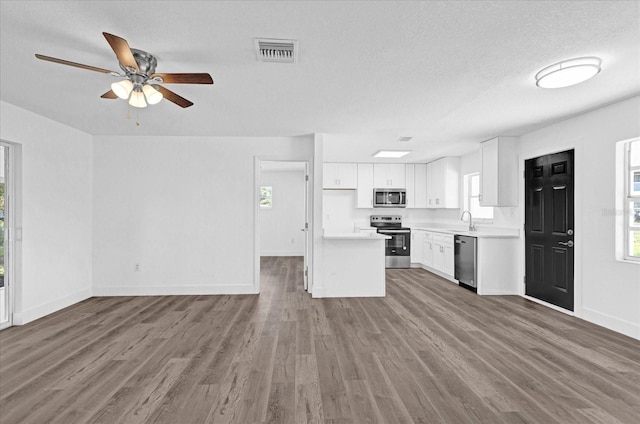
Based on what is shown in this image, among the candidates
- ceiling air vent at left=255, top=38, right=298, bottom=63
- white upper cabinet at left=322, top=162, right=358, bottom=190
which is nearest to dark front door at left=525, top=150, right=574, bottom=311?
white upper cabinet at left=322, top=162, right=358, bottom=190

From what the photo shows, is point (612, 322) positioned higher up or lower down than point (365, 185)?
lower down

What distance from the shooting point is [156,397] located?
7.37ft

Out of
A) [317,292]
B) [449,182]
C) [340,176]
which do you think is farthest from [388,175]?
[317,292]

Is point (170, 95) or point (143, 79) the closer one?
point (143, 79)

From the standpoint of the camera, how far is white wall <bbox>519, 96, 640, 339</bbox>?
11.1 feet

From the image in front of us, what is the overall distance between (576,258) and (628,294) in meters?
0.67

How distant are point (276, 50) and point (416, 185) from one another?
19.6ft

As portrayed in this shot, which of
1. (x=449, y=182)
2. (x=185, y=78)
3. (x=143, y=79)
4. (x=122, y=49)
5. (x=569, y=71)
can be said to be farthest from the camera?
(x=449, y=182)

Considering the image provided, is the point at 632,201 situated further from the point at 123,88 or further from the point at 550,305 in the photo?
the point at 123,88

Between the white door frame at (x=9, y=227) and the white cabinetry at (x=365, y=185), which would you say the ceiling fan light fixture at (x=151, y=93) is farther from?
the white cabinetry at (x=365, y=185)

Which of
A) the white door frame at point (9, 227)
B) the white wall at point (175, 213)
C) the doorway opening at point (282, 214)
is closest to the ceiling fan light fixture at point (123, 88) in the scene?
the white door frame at point (9, 227)

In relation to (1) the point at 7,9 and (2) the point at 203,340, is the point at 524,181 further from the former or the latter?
(1) the point at 7,9

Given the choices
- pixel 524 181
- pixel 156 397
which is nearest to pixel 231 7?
pixel 156 397

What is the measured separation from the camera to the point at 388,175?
25.4 feet
